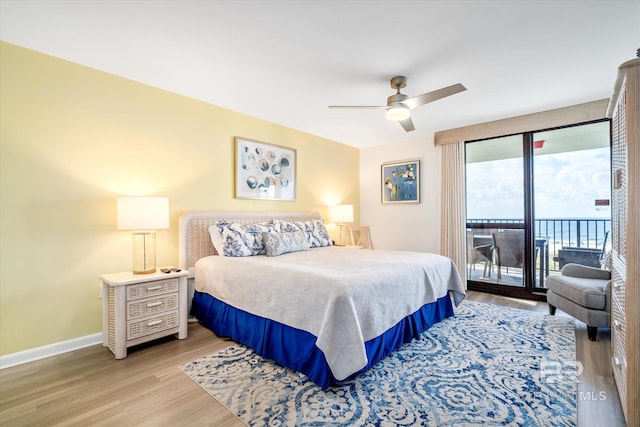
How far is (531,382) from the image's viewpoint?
1.95 m

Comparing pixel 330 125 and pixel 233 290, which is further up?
pixel 330 125

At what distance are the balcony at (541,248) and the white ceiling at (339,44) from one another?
160 cm

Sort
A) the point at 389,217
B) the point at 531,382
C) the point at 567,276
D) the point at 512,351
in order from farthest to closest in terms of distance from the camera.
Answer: the point at 389,217, the point at 567,276, the point at 512,351, the point at 531,382

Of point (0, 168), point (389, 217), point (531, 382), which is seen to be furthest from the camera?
point (389, 217)

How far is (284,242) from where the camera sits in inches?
132

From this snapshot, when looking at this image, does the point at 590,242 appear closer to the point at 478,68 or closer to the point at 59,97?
the point at 478,68

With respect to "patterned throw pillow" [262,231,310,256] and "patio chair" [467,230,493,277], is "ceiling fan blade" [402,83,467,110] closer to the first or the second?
"patterned throw pillow" [262,231,310,256]

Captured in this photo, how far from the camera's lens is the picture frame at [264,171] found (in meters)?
3.80

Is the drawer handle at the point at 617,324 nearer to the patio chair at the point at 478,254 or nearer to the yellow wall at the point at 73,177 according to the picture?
the patio chair at the point at 478,254

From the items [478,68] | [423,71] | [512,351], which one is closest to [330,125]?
[423,71]

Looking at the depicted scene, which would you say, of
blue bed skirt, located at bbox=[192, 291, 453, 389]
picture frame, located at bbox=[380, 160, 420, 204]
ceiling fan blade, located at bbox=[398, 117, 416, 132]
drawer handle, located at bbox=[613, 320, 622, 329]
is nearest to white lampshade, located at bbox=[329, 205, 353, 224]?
picture frame, located at bbox=[380, 160, 420, 204]

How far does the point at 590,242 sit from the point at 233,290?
4.42 metres

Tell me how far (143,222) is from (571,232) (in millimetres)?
5044

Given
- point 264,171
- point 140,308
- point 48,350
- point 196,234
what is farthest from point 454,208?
point 48,350
